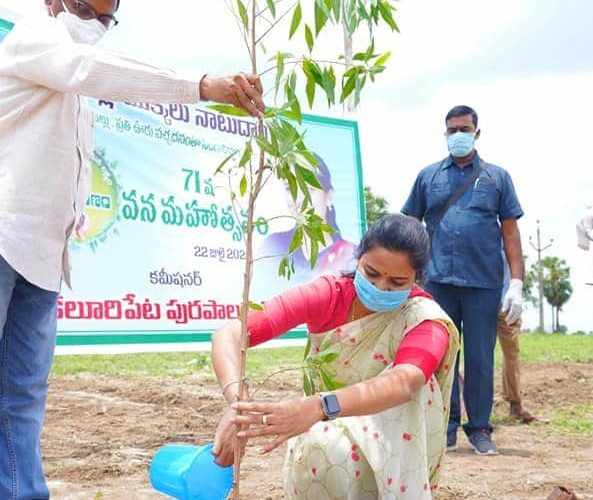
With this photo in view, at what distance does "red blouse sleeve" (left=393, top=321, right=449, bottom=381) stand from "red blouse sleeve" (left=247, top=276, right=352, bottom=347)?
231 millimetres

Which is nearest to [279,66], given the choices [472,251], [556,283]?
[472,251]

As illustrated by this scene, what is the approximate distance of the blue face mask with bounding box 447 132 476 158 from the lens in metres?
4.60

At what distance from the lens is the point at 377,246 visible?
2.38m

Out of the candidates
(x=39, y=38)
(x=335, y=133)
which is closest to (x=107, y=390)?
(x=335, y=133)

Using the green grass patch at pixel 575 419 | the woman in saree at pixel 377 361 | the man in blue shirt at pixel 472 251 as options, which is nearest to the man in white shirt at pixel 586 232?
the green grass patch at pixel 575 419

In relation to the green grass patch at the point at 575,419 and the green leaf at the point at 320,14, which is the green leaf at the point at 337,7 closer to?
the green leaf at the point at 320,14

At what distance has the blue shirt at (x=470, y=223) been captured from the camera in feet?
14.8

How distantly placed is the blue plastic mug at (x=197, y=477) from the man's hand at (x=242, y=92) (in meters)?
0.79

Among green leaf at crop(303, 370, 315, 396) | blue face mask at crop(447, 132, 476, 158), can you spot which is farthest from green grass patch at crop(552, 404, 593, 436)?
green leaf at crop(303, 370, 315, 396)

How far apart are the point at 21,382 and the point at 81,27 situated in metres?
0.95

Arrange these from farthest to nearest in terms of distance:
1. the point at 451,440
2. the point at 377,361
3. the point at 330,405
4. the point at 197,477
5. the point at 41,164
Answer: the point at 451,440, the point at 377,361, the point at 41,164, the point at 197,477, the point at 330,405

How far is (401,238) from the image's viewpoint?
235cm

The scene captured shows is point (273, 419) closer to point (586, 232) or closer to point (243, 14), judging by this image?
point (243, 14)

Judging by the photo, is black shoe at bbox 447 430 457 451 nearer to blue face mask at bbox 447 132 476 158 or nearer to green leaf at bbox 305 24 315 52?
blue face mask at bbox 447 132 476 158
